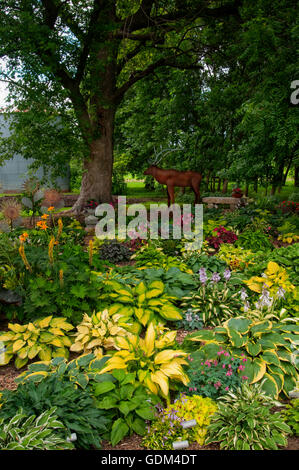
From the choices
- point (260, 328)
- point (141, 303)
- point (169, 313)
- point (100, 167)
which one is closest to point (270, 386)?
point (260, 328)

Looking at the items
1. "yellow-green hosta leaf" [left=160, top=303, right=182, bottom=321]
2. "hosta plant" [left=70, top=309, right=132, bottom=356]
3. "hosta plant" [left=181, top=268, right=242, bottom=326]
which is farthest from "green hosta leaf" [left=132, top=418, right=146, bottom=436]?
"hosta plant" [left=181, top=268, right=242, bottom=326]

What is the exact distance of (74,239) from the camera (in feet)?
22.1

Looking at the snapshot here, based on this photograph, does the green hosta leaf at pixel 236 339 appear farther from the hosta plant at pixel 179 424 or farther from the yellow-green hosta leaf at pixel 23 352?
the yellow-green hosta leaf at pixel 23 352

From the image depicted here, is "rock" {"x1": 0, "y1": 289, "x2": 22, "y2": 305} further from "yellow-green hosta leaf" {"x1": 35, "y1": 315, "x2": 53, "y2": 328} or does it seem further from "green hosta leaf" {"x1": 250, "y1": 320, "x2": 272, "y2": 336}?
"green hosta leaf" {"x1": 250, "y1": 320, "x2": 272, "y2": 336}

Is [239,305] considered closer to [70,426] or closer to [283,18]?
[70,426]

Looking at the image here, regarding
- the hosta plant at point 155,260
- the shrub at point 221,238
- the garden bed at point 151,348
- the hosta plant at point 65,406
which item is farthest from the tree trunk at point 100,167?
the hosta plant at point 65,406

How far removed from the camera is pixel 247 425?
2316 millimetres

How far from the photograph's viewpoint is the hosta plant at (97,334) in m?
3.19

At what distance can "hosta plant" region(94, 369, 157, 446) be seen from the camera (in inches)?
91.4

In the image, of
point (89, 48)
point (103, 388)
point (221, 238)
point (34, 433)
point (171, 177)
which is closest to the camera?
point (34, 433)

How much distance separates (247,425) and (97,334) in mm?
1494

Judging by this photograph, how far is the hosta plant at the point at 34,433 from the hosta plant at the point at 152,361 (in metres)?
0.58

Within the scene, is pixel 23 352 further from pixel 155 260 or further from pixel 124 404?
pixel 155 260

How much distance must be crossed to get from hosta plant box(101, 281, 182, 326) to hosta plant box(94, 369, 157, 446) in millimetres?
986
